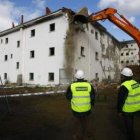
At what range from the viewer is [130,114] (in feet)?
18.9

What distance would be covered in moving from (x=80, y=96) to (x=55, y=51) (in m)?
22.0

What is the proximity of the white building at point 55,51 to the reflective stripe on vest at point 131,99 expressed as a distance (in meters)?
20.7

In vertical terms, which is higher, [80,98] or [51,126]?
[80,98]

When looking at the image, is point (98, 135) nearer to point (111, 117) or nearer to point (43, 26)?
point (111, 117)

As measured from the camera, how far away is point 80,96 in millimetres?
6008

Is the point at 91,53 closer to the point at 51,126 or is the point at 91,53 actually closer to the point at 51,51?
the point at 51,51

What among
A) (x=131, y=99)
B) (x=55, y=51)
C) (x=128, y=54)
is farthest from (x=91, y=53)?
(x=131, y=99)

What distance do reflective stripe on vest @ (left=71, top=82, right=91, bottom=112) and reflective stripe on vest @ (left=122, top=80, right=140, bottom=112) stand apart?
2.99 feet

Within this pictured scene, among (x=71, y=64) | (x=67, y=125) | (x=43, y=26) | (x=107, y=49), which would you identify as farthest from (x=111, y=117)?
(x=107, y=49)

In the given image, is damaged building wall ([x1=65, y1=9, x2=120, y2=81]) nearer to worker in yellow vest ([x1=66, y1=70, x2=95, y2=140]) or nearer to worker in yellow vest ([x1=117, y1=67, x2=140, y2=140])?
worker in yellow vest ([x1=66, y1=70, x2=95, y2=140])

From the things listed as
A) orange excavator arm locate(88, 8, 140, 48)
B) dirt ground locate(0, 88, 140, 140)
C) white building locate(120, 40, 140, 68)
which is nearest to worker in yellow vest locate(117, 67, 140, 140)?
dirt ground locate(0, 88, 140, 140)

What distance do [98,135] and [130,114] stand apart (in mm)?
1507

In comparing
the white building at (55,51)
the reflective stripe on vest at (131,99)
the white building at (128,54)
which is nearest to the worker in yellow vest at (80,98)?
the reflective stripe on vest at (131,99)

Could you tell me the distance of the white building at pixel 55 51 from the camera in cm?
2708
